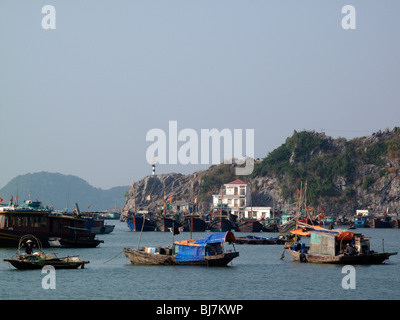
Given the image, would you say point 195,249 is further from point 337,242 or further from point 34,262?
point 34,262

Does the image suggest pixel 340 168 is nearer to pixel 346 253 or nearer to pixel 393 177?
pixel 393 177

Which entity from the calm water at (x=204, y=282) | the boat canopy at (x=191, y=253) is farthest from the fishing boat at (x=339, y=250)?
the boat canopy at (x=191, y=253)

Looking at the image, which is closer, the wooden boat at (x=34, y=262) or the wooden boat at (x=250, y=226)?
the wooden boat at (x=34, y=262)

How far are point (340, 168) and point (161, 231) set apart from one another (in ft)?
253

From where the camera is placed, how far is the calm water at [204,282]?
3797cm

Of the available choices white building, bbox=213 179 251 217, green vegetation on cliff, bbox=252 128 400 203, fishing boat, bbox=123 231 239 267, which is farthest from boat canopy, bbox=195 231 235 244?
green vegetation on cliff, bbox=252 128 400 203

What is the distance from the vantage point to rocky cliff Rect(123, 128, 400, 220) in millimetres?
173875

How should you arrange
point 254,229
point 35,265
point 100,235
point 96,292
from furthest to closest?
point 254,229, point 100,235, point 35,265, point 96,292

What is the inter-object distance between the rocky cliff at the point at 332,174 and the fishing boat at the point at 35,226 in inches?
4073

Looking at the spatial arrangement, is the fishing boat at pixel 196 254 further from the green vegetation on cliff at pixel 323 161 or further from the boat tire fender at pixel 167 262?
the green vegetation on cliff at pixel 323 161

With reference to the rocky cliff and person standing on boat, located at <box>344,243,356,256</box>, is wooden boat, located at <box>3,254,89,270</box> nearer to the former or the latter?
person standing on boat, located at <box>344,243,356,256</box>

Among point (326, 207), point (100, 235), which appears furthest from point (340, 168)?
point (100, 235)

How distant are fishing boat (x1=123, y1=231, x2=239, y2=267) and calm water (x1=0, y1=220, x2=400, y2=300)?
633mm

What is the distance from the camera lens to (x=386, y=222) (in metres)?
149
